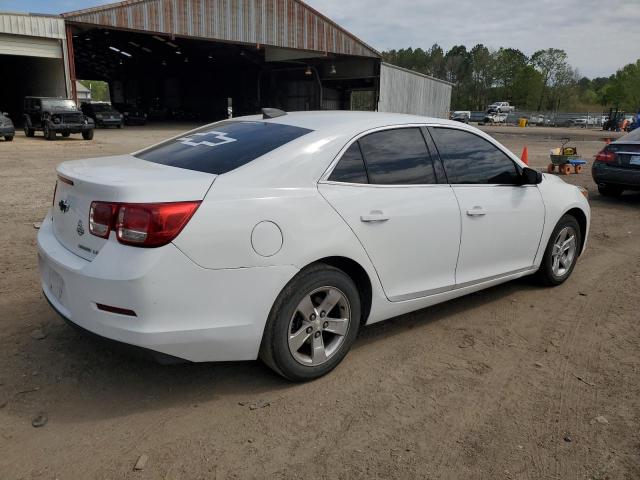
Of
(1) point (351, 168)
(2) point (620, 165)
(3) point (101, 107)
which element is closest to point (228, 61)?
(3) point (101, 107)

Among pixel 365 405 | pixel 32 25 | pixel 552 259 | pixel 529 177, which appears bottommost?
pixel 365 405

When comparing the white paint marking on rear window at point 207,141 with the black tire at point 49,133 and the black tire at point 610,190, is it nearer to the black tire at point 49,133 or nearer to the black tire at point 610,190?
the black tire at point 610,190

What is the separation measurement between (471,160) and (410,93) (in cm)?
3376

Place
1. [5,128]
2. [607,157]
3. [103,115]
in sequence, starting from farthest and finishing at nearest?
[103,115] → [5,128] → [607,157]

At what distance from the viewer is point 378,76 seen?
33438 mm

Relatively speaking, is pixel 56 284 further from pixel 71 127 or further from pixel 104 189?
pixel 71 127

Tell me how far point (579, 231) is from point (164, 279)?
14.1 feet

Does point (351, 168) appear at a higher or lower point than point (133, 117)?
higher

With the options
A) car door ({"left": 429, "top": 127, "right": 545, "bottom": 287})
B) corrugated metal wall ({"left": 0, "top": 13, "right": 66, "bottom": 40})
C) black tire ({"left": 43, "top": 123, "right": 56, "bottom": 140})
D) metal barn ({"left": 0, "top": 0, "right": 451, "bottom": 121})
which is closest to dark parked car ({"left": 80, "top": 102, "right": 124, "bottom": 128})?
metal barn ({"left": 0, "top": 0, "right": 451, "bottom": 121})

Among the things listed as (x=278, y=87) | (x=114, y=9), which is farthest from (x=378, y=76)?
(x=114, y=9)

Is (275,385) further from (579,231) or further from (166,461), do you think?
(579,231)

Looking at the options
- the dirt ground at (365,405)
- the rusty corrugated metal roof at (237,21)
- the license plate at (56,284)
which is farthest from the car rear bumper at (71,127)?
the license plate at (56,284)

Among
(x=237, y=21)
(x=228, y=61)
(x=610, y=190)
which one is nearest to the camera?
(x=610, y=190)

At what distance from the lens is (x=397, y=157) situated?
3654mm
